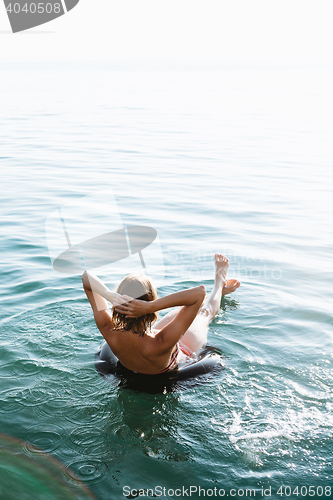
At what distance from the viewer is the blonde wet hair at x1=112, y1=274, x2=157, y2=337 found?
4.20 m

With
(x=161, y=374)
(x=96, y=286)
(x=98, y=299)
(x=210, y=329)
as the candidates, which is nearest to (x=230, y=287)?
(x=210, y=329)

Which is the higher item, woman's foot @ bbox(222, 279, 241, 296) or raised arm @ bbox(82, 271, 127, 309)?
raised arm @ bbox(82, 271, 127, 309)

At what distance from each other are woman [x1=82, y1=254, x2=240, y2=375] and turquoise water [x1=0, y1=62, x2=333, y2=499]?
351mm

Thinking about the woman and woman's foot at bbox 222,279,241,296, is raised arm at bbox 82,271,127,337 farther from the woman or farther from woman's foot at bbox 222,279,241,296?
woman's foot at bbox 222,279,241,296

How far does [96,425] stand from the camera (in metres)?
4.25

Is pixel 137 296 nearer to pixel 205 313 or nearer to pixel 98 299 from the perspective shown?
pixel 98 299

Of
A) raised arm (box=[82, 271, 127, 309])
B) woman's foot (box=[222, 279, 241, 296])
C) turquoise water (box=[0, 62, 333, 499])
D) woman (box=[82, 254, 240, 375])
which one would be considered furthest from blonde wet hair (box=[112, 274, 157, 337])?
woman's foot (box=[222, 279, 241, 296])

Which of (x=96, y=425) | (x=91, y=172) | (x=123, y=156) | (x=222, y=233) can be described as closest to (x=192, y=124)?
(x=123, y=156)

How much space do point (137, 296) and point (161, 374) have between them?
0.98 m

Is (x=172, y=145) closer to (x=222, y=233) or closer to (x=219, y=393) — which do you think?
(x=222, y=233)

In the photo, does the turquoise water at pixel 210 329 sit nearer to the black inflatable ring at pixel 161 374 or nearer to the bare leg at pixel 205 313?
the black inflatable ring at pixel 161 374

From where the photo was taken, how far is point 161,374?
4.77 meters

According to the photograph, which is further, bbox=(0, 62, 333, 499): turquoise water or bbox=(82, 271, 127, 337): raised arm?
bbox=(82, 271, 127, 337): raised arm

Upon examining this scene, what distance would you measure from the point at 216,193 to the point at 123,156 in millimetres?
5394
